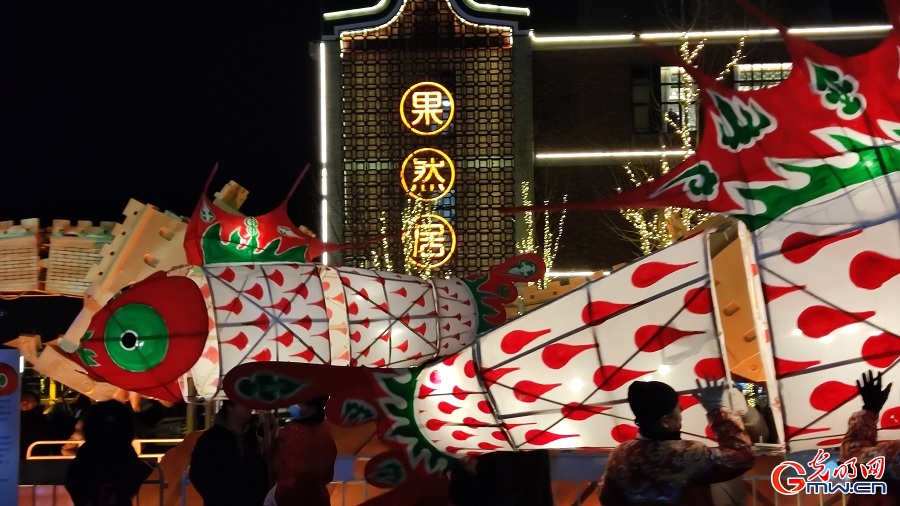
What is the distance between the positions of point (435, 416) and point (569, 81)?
15.4 metres

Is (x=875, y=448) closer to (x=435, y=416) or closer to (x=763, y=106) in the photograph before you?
(x=763, y=106)

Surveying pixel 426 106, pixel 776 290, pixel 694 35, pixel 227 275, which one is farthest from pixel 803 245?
pixel 694 35

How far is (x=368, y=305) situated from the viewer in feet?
37.5

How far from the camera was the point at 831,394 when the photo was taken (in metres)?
4.79

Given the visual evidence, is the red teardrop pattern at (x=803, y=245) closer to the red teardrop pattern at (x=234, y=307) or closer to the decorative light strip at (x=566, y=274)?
the red teardrop pattern at (x=234, y=307)

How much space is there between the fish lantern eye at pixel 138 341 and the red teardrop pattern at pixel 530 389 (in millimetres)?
4095

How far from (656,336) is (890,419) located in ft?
3.70

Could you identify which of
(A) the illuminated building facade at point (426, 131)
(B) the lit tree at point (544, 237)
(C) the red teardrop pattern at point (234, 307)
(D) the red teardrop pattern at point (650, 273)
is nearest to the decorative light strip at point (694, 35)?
(A) the illuminated building facade at point (426, 131)

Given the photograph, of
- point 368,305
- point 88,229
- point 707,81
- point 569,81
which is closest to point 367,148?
point 569,81

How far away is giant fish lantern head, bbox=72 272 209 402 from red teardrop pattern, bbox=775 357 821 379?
17.1ft

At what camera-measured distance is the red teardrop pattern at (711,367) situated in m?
5.26

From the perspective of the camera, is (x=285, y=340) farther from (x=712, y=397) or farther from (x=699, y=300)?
(x=712, y=397)

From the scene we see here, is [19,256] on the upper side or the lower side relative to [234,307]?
upper

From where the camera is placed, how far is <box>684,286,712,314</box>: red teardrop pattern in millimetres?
5246
